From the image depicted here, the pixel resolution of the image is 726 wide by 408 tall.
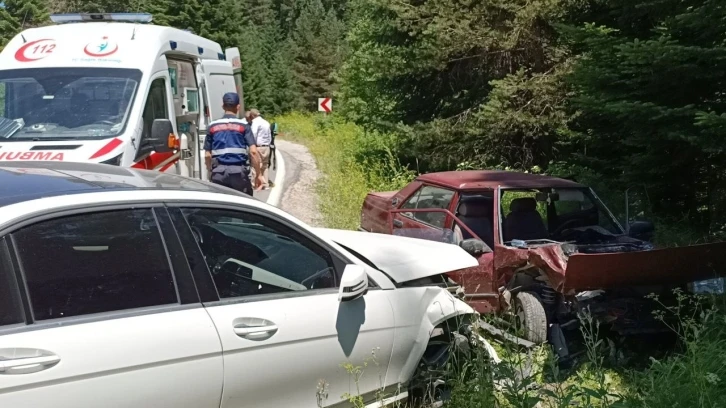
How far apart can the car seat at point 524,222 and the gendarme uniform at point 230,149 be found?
3.55m

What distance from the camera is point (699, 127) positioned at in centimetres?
787

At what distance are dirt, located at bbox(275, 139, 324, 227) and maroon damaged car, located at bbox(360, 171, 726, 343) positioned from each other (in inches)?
128

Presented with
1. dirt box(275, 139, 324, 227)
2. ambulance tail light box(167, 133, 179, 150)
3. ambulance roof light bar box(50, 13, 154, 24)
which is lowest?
dirt box(275, 139, 324, 227)

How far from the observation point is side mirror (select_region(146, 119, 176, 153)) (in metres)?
8.99

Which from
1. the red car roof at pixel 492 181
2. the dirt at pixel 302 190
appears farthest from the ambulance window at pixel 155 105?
the red car roof at pixel 492 181

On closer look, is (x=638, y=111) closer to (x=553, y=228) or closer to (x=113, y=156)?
(x=553, y=228)

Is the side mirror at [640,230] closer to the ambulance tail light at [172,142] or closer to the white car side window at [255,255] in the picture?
the white car side window at [255,255]

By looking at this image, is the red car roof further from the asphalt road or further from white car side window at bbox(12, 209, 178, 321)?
white car side window at bbox(12, 209, 178, 321)

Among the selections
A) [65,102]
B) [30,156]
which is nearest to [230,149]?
[65,102]

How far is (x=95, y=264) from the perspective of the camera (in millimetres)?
3270

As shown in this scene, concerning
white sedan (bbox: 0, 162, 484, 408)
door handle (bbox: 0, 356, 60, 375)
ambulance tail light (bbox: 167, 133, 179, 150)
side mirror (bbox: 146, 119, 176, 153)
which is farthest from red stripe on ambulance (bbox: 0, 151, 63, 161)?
door handle (bbox: 0, 356, 60, 375)

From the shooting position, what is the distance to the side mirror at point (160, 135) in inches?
354

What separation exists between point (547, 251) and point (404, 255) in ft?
5.77

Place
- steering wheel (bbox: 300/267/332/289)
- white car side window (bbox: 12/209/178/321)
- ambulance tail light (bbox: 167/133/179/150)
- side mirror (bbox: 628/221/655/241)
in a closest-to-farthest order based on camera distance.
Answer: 1. white car side window (bbox: 12/209/178/321)
2. steering wheel (bbox: 300/267/332/289)
3. side mirror (bbox: 628/221/655/241)
4. ambulance tail light (bbox: 167/133/179/150)
